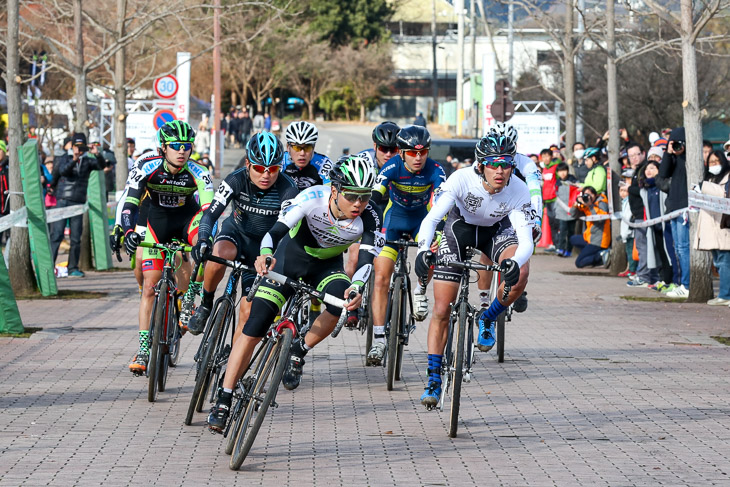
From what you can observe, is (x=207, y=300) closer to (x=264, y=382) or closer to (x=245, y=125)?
(x=264, y=382)

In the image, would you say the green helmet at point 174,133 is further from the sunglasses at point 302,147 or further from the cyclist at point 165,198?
the sunglasses at point 302,147

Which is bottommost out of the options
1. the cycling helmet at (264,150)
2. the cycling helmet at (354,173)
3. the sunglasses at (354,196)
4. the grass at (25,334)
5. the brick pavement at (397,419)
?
the brick pavement at (397,419)

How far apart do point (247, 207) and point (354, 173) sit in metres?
2.13

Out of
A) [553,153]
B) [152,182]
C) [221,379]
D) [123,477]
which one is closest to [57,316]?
[152,182]

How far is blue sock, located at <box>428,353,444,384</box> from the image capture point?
342 inches

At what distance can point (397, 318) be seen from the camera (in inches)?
399

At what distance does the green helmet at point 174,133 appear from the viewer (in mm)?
9922

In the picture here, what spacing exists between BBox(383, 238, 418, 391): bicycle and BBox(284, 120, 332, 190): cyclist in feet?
3.16

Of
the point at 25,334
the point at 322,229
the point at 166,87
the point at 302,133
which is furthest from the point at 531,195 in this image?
the point at 166,87

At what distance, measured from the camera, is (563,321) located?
590 inches

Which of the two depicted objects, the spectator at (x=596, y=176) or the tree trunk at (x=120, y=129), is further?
the tree trunk at (x=120, y=129)

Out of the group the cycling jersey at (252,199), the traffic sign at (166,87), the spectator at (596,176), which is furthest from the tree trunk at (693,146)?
the traffic sign at (166,87)

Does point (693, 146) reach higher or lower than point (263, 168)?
higher

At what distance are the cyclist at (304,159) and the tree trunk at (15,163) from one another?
5.44 meters
